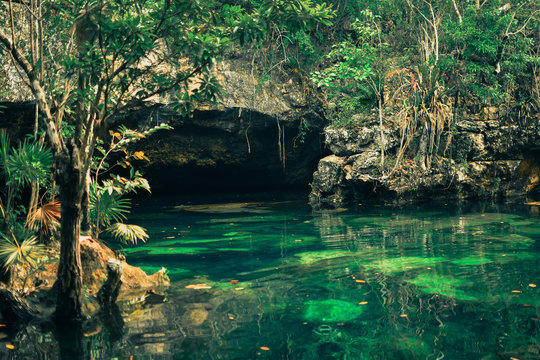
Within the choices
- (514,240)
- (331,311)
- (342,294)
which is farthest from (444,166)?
(331,311)

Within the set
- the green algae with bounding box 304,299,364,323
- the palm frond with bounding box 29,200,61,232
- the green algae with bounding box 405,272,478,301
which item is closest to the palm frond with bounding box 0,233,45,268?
the palm frond with bounding box 29,200,61,232

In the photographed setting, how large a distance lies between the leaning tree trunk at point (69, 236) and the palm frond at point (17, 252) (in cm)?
83

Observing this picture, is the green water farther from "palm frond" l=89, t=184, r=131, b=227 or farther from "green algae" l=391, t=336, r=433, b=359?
"palm frond" l=89, t=184, r=131, b=227

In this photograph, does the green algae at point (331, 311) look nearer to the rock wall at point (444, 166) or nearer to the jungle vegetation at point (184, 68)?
the jungle vegetation at point (184, 68)

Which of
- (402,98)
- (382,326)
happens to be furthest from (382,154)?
(382,326)

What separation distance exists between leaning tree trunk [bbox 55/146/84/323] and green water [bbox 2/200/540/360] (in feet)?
1.58

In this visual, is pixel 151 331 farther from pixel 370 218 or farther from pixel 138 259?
pixel 370 218

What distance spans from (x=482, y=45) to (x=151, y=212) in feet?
34.3

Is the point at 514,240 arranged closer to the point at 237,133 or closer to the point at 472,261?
the point at 472,261

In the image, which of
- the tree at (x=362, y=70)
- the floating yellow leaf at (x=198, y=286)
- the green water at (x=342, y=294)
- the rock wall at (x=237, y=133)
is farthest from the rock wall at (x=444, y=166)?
the floating yellow leaf at (x=198, y=286)

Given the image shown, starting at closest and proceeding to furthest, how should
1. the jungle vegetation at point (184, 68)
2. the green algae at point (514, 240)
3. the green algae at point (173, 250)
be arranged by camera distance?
the jungle vegetation at point (184, 68), the green algae at point (514, 240), the green algae at point (173, 250)

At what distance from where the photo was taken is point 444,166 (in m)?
14.5

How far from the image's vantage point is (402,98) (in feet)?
49.7

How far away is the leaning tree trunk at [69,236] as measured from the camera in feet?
15.0
